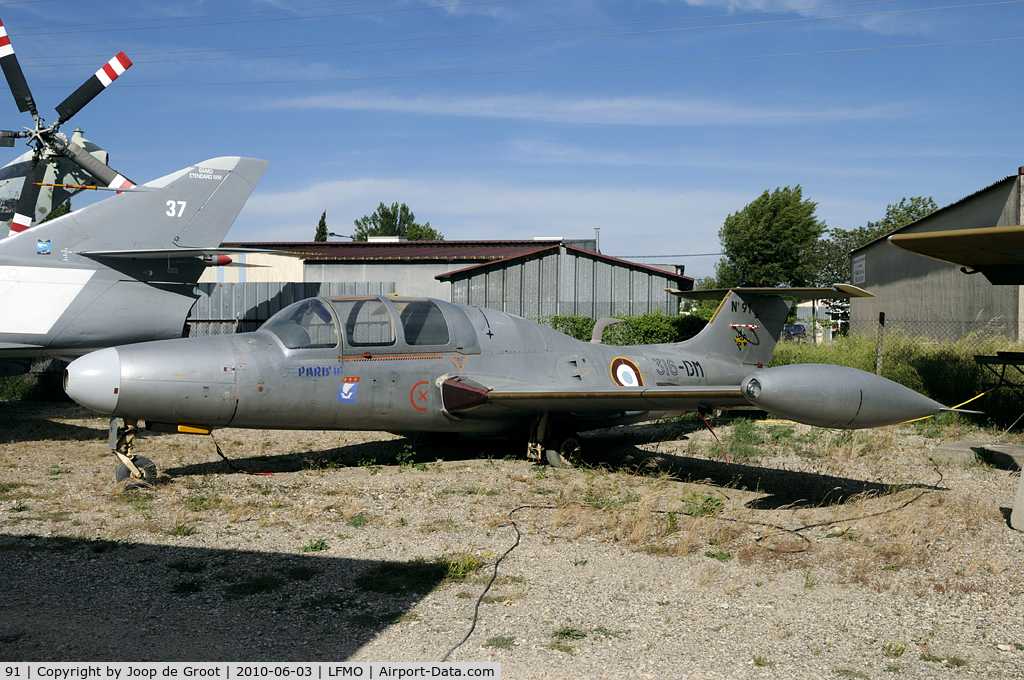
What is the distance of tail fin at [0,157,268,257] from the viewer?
13195 millimetres

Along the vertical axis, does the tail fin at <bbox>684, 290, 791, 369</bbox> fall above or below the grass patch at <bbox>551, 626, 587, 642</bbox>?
above

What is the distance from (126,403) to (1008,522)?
892cm

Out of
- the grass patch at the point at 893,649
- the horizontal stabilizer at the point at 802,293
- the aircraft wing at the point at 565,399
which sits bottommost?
the grass patch at the point at 893,649

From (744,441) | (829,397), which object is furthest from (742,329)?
(829,397)

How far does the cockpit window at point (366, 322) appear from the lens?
8258mm

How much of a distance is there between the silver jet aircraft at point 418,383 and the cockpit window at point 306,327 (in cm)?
1

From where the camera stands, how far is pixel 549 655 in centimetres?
385

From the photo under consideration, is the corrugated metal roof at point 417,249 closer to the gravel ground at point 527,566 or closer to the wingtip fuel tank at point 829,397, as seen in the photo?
→ the gravel ground at point 527,566

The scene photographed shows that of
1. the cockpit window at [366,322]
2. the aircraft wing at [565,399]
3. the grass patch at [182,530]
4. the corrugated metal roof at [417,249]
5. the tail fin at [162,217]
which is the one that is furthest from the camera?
the corrugated metal roof at [417,249]

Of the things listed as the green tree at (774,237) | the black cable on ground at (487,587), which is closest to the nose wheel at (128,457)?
A: the black cable on ground at (487,587)

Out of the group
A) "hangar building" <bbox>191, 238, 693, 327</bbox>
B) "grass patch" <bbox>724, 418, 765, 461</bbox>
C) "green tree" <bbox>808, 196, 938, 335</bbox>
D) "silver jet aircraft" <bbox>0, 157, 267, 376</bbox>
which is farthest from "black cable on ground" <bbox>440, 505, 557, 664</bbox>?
"green tree" <bbox>808, 196, 938, 335</bbox>

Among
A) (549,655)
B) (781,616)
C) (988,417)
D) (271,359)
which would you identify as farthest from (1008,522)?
(271,359)

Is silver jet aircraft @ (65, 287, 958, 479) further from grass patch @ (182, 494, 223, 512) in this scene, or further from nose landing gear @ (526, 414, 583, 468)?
grass patch @ (182, 494, 223, 512)

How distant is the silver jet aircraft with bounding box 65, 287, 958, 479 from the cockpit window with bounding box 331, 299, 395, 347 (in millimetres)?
14
